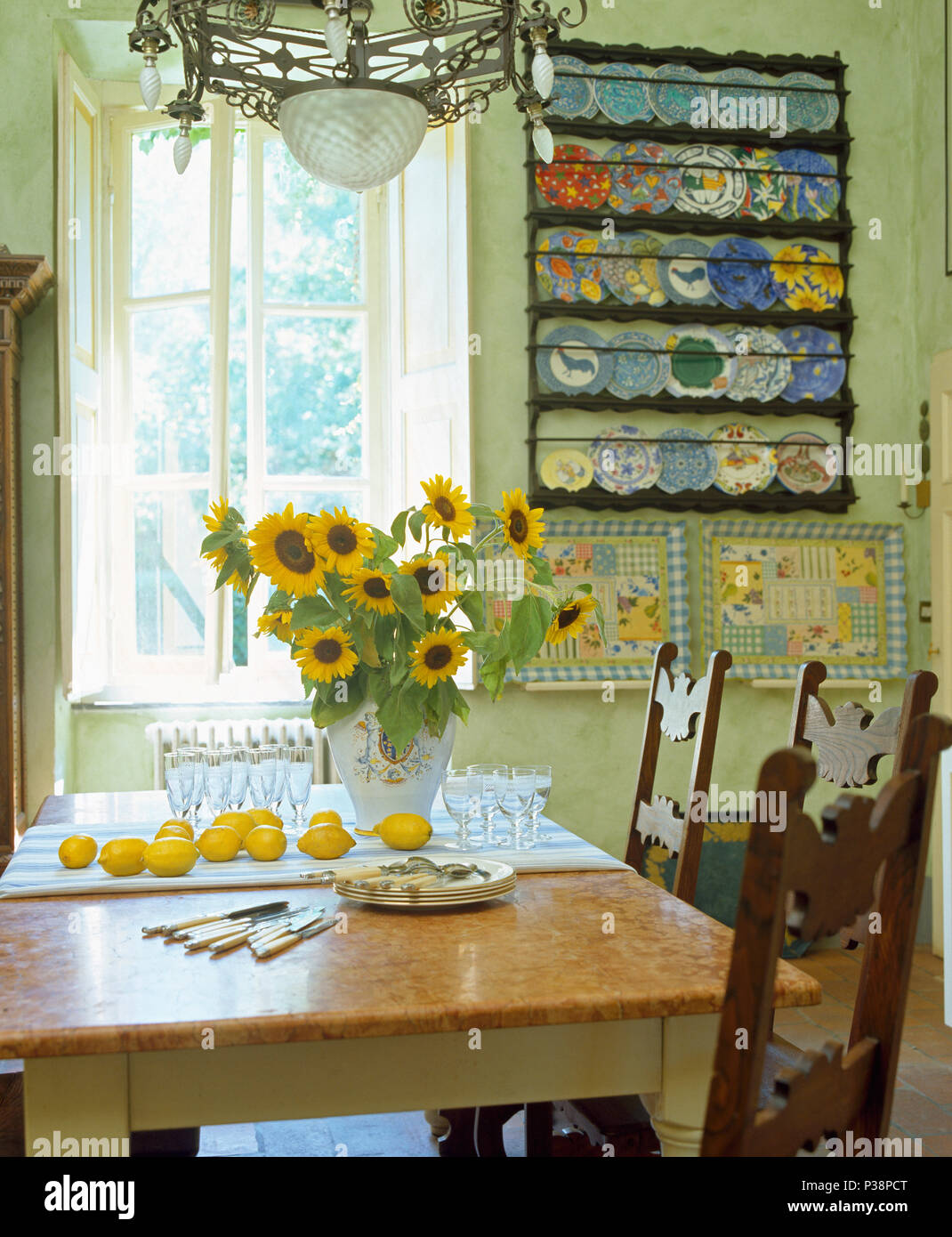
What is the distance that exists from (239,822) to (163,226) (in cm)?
318

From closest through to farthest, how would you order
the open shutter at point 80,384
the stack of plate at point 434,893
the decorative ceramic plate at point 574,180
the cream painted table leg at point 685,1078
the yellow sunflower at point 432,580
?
the cream painted table leg at point 685,1078, the stack of plate at point 434,893, the yellow sunflower at point 432,580, the open shutter at point 80,384, the decorative ceramic plate at point 574,180

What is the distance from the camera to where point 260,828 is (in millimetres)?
1842

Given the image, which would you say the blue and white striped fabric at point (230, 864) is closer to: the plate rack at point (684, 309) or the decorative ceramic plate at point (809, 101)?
the plate rack at point (684, 309)

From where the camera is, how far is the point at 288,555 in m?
1.88

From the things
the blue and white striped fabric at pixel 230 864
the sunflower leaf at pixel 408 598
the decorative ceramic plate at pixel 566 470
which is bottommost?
the blue and white striped fabric at pixel 230 864

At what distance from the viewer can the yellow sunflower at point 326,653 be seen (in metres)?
1.90

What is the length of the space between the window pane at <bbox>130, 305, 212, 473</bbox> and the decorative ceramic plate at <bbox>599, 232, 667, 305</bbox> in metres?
1.51

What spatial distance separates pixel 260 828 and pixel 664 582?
257 centimetres

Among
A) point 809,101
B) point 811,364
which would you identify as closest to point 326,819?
point 811,364

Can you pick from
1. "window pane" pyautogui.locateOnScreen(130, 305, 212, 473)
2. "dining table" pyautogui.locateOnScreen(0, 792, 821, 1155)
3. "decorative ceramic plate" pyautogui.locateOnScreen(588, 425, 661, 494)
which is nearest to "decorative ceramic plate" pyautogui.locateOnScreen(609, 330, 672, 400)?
"decorative ceramic plate" pyautogui.locateOnScreen(588, 425, 661, 494)

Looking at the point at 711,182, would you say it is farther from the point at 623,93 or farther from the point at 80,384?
the point at 80,384

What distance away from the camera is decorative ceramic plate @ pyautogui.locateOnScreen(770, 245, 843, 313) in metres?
4.26

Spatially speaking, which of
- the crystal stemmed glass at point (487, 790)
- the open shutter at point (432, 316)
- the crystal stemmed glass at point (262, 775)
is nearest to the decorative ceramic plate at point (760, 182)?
the open shutter at point (432, 316)
